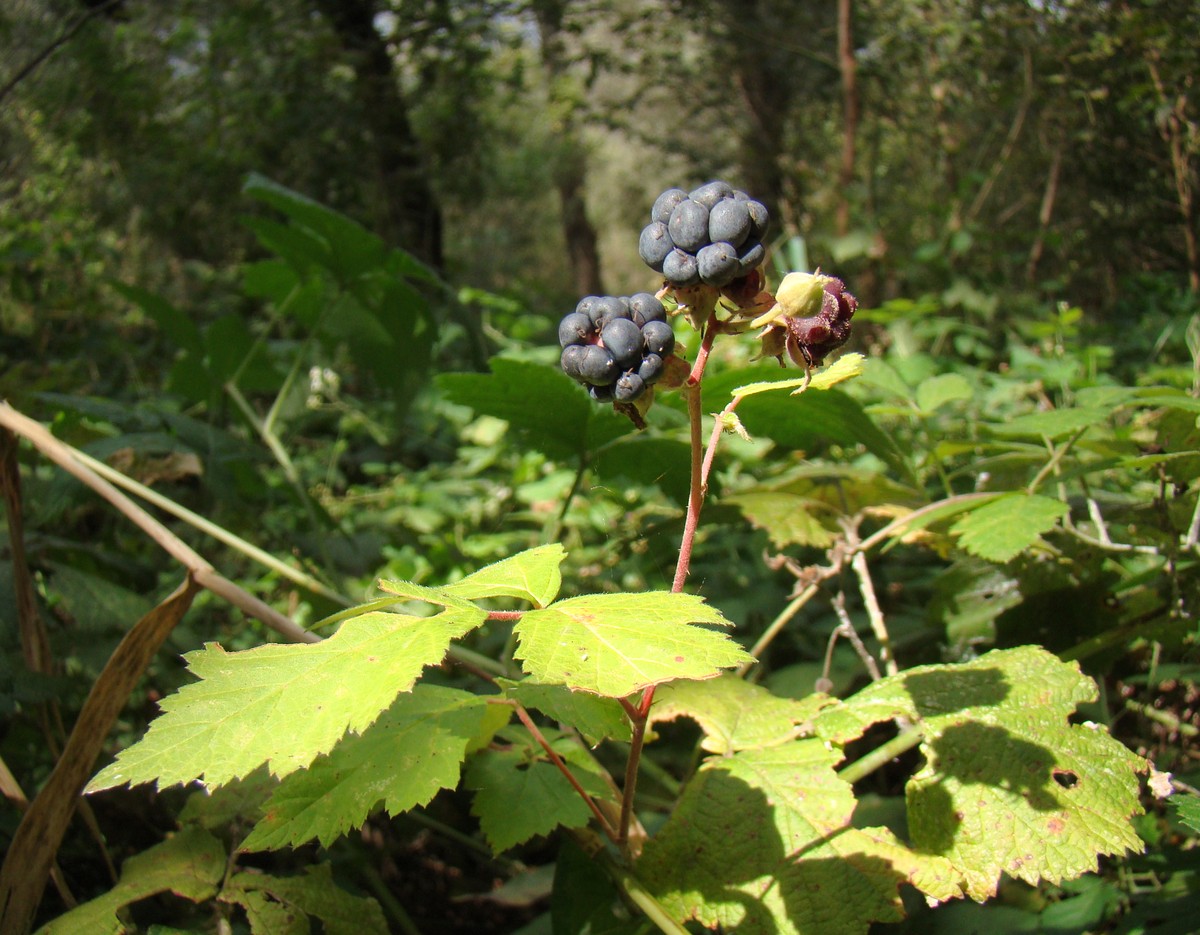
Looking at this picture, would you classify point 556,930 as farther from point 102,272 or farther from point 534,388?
point 102,272

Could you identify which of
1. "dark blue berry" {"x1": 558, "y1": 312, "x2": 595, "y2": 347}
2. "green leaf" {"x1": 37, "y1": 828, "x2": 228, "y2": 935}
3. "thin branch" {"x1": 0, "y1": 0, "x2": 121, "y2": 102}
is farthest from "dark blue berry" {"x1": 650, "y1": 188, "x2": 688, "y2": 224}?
"thin branch" {"x1": 0, "y1": 0, "x2": 121, "y2": 102}

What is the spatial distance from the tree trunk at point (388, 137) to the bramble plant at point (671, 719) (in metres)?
4.53

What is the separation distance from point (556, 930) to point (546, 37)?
5.91 meters

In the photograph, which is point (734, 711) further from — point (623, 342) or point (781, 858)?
point (623, 342)

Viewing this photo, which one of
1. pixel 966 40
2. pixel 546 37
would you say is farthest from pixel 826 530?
pixel 546 37

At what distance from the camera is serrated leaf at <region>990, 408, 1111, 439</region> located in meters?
1.16

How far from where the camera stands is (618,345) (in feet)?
2.42

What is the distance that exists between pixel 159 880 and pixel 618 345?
739 millimetres

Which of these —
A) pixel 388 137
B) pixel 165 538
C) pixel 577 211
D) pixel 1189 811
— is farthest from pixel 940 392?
pixel 577 211

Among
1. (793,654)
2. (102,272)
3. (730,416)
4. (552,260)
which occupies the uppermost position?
(730,416)

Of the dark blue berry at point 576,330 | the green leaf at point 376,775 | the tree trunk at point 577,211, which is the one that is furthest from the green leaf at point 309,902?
the tree trunk at point 577,211

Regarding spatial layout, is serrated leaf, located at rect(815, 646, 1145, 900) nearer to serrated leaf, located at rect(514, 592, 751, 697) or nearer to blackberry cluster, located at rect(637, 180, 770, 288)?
serrated leaf, located at rect(514, 592, 751, 697)

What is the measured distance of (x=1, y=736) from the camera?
1.45 meters

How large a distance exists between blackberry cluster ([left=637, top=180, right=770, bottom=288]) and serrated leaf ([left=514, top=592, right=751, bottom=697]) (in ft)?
0.87
